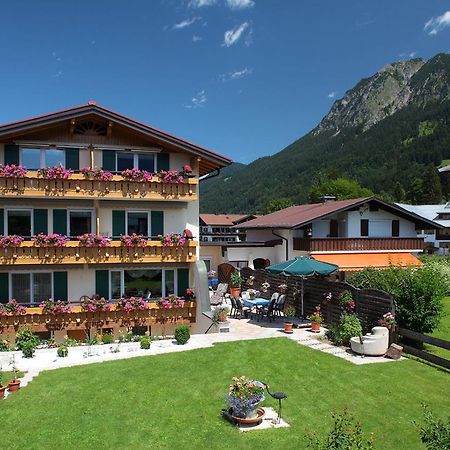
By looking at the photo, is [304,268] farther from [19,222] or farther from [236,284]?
[19,222]

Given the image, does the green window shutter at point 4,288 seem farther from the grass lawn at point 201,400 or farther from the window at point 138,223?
the grass lawn at point 201,400

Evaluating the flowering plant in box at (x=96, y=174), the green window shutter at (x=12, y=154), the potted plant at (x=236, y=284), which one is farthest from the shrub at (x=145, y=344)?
the potted plant at (x=236, y=284)

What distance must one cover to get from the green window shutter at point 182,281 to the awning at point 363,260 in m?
13.9

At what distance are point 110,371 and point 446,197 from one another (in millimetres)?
141654

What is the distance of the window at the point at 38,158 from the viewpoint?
22062 millimetres

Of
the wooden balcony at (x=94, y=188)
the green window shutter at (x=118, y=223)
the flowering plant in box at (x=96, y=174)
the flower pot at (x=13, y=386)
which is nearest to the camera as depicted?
the flower pot at (x=13, y=386)

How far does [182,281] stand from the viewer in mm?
23703

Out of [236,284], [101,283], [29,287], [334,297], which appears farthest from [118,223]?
[236,284]

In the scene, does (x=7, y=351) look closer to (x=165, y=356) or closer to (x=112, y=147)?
(x=165, y=356)

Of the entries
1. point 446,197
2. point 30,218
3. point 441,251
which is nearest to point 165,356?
point 30,218

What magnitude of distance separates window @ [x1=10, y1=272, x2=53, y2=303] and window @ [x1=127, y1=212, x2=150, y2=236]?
4.29 m

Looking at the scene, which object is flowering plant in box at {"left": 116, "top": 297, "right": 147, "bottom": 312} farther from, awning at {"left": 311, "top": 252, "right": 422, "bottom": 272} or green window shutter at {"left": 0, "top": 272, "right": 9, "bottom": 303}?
awning at {"left": 311, "top": 252, "right": 422, "bottom": 272}

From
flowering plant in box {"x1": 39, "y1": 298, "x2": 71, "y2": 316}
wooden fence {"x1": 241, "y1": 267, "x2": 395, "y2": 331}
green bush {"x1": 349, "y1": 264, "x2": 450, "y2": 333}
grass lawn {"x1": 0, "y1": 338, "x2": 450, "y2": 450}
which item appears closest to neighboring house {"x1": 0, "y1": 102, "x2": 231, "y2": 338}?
flowering plant in box {"x1": 39, "y1": 298, "x2": 71, "y2": 316}

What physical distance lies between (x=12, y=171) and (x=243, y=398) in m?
15.1
